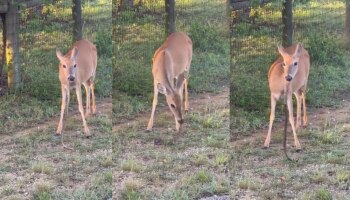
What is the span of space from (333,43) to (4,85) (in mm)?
2644

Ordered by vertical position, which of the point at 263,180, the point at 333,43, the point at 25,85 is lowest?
the point at 263,180

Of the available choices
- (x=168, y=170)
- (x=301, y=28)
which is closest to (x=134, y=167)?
(x=168, y=170)

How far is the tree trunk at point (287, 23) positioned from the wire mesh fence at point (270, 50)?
0.09 feet

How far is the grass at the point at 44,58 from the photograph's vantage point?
523 centimetres

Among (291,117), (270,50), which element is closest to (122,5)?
(270,50)

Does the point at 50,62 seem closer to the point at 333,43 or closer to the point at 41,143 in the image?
the point at 41,143

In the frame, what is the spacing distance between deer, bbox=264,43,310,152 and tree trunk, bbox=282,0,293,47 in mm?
61

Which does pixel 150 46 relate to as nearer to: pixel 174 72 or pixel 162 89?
pixel 174 72

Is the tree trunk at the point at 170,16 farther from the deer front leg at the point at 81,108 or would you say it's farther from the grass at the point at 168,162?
the deer front leg at the point at 81,108

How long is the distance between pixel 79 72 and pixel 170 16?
2.80 ft

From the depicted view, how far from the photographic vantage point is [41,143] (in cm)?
521

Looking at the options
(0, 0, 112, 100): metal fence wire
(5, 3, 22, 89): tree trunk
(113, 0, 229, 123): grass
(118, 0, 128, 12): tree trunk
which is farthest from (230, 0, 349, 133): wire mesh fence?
(5, 3, 22, 89): tree trunk

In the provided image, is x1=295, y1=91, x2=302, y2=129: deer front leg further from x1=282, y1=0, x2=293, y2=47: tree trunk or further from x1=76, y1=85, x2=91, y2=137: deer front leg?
x1=76, y1=85, x2=91, y2=137: deer front leg

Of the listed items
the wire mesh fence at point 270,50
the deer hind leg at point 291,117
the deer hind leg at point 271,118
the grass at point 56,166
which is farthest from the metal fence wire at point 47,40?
the deer hind leg at point 291,117
